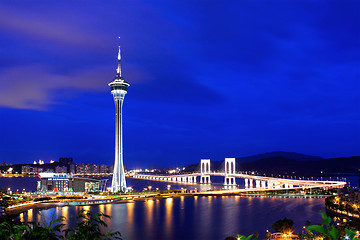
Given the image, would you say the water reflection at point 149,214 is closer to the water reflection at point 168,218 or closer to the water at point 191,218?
the water at point 191,218

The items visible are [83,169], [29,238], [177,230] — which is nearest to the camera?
[29,238]

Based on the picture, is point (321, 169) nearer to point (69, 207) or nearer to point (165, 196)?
point (165, 196)

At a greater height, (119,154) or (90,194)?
(119,154)

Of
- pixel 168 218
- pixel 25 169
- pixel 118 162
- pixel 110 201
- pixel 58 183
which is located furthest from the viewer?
pixel 25 169

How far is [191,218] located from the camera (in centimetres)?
2838

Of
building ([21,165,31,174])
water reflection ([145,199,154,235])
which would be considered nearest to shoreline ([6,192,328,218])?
water reflection ([145,199,154,235])

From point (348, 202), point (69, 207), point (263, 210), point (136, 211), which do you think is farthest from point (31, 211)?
point (348, 202)

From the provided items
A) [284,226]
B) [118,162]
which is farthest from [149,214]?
[118,162]

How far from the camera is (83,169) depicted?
5089 inches

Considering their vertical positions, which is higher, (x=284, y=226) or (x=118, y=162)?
(x=118, y=162)

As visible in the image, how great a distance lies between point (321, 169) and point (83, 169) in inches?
2938

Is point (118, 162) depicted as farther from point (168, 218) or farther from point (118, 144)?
point (168, 218)

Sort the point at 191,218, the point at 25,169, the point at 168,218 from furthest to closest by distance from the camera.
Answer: the point at 25,169, the point at 168,218, the point at 191,218

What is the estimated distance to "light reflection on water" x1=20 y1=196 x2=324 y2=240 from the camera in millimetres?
22641
